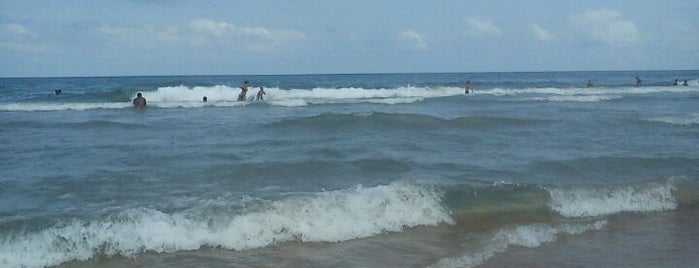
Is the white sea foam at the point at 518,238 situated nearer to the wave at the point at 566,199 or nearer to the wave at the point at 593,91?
the wave at the point at 566,199

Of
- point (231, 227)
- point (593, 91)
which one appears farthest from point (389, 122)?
point (593, 91)

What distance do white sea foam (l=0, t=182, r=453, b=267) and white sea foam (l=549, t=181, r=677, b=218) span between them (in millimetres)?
1824

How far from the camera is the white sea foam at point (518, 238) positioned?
591cm

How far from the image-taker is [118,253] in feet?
20.6

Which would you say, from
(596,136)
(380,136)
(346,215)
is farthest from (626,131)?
(346,215)

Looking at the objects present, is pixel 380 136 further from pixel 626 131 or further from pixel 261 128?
pixel 626 131

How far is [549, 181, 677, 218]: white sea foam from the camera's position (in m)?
8.17

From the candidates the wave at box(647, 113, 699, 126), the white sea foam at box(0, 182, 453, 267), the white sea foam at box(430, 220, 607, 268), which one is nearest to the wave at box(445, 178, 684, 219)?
the white sea foam at box(0, 182, 453, 267)

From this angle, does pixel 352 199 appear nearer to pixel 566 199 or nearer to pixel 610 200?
pixel 566 199

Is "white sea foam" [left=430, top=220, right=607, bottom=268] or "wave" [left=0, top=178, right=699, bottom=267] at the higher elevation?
"wave" [left=0, top=178, right=699, bottom=267]

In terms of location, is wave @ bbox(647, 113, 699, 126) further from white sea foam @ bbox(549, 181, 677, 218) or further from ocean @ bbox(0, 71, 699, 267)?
white sea foam @ bbox(549, 181, 677, 218)

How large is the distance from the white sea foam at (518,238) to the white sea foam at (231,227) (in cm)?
94

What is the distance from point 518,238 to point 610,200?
256cm

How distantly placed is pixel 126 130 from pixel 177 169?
762 centimetres
